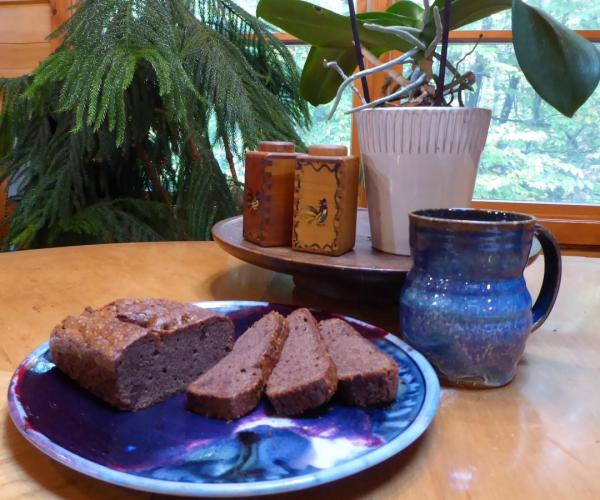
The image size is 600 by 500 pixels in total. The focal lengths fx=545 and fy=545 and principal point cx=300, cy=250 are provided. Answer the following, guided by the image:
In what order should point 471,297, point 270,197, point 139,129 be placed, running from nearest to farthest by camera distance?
point 471,297, point 270,197, point 139,129

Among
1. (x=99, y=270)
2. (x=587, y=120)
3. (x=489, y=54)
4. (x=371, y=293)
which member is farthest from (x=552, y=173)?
(x=99, y=270)

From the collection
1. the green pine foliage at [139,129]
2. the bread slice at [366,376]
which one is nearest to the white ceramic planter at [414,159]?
the bread slice at [366,376]

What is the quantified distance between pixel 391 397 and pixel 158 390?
25 centimetres

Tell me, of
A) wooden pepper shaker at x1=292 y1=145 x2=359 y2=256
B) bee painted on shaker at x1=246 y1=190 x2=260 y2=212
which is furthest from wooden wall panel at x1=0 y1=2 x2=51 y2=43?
wooden pepper shaker at x1=292 y1=145 x2=359 y2=256

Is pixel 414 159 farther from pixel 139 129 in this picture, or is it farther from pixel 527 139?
pixel 527 139

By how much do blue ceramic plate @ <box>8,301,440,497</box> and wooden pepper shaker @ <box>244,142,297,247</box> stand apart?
0.38m

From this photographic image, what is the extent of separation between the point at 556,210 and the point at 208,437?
220cm

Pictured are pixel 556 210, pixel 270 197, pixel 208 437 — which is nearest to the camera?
pixel 208 437

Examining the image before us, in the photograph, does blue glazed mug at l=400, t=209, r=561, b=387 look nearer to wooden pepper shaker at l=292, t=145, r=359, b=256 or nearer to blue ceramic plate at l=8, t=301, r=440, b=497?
blue ceramic plate at l=8, t=301, r=440, b=497

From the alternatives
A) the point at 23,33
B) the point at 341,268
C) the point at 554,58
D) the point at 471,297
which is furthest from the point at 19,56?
the point at 471,297

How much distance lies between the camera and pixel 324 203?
34.0 inches

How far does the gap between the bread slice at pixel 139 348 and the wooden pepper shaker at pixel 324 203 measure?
249mm

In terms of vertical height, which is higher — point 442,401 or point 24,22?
point 24,22

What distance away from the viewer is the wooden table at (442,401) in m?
0.45
